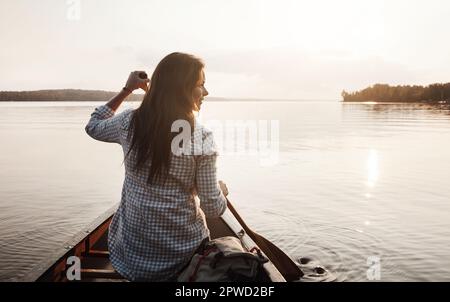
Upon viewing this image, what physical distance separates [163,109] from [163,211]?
702mm

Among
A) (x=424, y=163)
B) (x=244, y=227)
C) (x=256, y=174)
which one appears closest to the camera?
(x=244, y=227)

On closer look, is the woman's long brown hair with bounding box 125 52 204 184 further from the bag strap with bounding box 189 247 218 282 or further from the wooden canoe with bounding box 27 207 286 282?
the wooden canoe with bounding box 27 207 286 282

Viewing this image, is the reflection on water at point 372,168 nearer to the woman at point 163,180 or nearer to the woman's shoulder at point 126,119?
the woman at point 163,180

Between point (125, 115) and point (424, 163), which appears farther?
point (424, 163)

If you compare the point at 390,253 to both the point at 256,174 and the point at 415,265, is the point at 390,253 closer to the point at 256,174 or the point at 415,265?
the point at 415,265

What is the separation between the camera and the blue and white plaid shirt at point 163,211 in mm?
3002

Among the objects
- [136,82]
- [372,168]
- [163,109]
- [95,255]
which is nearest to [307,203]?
[372,168]

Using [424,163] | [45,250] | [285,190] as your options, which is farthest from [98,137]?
[424,163]

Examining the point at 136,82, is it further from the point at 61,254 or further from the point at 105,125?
the point at 61,254

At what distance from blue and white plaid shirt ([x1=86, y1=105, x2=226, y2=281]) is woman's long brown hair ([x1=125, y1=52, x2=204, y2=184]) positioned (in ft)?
0.26

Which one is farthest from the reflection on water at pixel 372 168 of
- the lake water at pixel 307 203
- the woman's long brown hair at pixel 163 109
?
the woman's long brown hair at pixel 163 109

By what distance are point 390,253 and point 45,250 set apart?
763 centimetres

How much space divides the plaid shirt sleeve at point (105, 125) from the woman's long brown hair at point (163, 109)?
0.90ft

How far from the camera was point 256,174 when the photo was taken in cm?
1975
